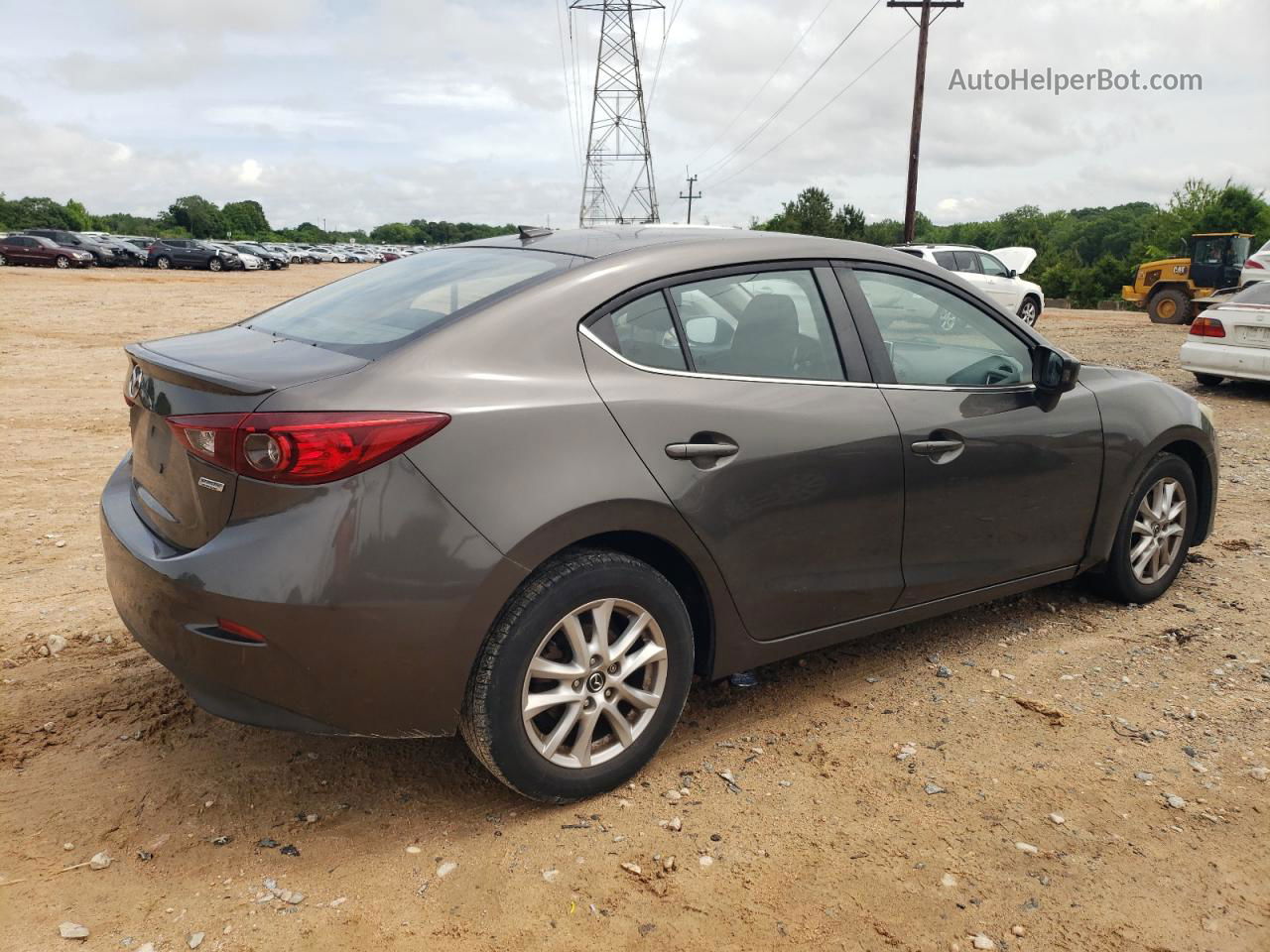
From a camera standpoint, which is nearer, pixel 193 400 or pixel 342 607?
pixel 342 607

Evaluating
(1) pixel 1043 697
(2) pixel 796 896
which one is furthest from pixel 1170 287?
(2) pixel 796 896

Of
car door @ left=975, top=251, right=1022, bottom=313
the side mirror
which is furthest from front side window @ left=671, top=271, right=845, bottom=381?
car door @ left=975, top=251, right=1022, bottom=313

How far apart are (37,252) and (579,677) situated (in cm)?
4797

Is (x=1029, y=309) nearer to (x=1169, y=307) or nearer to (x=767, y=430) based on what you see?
(x=1169, y=307)

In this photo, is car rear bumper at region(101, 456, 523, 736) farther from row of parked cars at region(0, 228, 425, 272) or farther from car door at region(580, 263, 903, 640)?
row of parked cars at region(0, 228, 425, 272)

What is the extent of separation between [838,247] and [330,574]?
213cm

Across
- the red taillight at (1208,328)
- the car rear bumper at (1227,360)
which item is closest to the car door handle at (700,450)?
the car rear bumper at (1227,360)

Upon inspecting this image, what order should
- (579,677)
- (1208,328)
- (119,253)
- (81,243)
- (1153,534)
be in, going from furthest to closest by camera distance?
(119,253) → (81,243) → (1208,328) → (1153,534) → (579,677)

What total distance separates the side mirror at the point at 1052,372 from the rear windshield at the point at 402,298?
1893 mm

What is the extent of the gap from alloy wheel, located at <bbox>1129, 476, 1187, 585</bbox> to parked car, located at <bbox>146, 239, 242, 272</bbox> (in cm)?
5135

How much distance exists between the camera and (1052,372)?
154 inches

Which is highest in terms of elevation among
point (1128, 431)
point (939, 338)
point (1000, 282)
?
point (1000, 282)

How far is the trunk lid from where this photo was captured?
264 centimetres

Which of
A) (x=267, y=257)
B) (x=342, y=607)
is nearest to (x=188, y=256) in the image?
(x=267, y=257)
